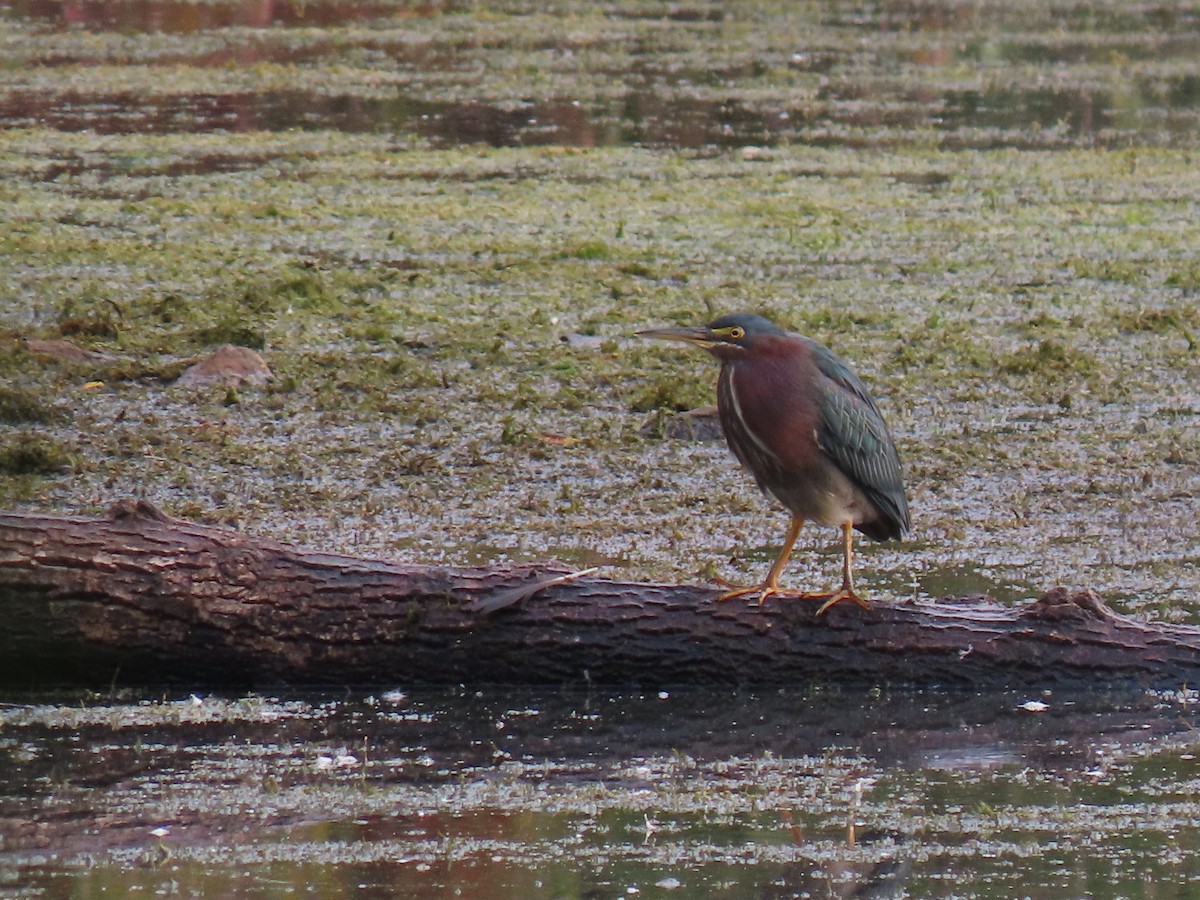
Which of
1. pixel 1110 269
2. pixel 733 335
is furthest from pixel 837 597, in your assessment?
pixel 1110 269

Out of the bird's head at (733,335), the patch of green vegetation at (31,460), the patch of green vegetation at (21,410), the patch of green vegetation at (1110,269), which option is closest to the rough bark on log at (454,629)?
the bird's head at (733,335)

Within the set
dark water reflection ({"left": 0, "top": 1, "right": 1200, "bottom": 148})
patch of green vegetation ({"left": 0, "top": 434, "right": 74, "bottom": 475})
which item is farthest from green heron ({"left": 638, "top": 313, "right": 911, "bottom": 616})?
dark water reflection ({"left": 0, "top": 1, "right": 1200, "bottom": 148})

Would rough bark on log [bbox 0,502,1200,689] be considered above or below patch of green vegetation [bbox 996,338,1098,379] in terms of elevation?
above

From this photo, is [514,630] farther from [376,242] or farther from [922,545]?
[376,242]

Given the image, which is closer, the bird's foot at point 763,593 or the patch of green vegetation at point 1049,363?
the bird's foot at point 763,593

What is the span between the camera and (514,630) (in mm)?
5430

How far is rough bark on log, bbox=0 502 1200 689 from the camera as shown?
17.5 ft

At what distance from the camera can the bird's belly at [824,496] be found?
559 centimetres

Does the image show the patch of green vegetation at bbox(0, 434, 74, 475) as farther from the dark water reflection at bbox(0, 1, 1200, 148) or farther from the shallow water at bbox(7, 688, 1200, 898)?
the dark water reflection at bbox(0, 1, 1200, 148)

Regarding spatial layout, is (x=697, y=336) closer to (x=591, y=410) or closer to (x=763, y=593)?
(x=763, y=593)

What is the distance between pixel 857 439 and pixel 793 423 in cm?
19

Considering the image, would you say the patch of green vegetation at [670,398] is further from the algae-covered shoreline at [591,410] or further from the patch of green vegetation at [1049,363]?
the patch of green vegetation at [1049,363]

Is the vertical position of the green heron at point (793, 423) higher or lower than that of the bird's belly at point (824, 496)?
higher

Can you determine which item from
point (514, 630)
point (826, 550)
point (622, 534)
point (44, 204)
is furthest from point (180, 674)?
point (44, 204)
